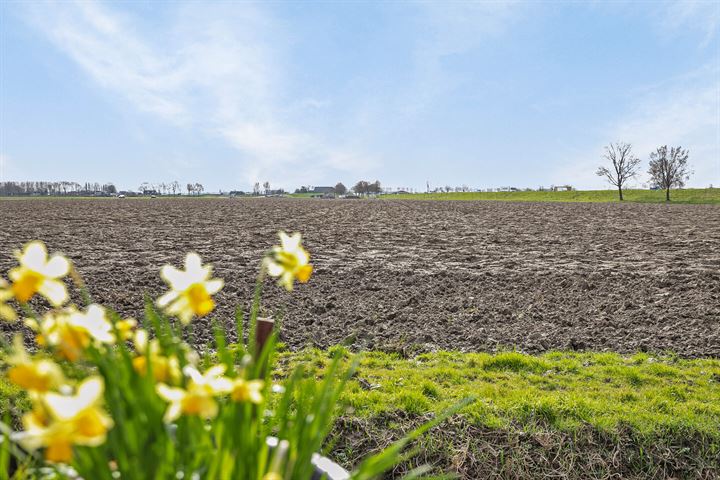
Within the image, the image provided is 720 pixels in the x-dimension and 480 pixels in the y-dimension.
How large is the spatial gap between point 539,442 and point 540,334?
330 centimetres

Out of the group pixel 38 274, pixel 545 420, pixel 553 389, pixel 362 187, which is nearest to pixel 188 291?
pixel 38 274

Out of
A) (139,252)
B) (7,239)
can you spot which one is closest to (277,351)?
(139,252)

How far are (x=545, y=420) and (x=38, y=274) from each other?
4393 mm

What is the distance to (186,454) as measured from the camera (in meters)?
1.59

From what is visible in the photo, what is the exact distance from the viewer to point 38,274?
140 centimetres

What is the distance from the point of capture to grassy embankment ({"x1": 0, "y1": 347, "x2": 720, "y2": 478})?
4.33 m

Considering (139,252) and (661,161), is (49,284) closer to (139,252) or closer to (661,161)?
(139,252)

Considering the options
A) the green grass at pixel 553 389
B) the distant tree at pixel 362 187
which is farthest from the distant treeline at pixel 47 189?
the green grass at pixel 553 389

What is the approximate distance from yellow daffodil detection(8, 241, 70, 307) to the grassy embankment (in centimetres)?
334

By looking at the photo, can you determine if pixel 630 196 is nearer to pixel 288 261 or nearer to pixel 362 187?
pixel 288 261

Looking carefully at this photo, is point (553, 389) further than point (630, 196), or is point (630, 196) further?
point (630, 196)

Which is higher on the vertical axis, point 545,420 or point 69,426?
point 69,426

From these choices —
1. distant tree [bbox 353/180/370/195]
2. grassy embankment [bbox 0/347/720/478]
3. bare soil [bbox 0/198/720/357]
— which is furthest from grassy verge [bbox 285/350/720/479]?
distant tree [bbox 353/180/370/195]

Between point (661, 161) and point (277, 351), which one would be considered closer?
point (277, 351)
